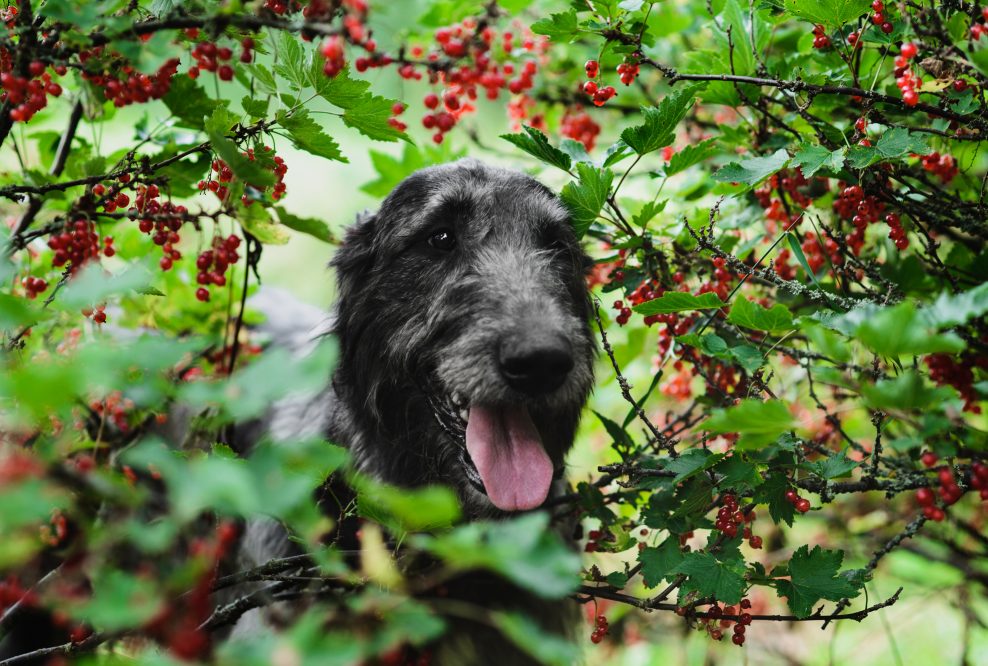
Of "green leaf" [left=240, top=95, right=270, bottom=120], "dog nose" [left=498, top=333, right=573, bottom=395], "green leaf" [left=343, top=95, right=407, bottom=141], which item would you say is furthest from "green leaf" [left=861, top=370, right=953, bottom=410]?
"green leaf" [left=240, top=95, right=270, bottom=120]

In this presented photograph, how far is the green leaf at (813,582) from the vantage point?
2.02 m

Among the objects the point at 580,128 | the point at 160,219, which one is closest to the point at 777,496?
the point at 160,219

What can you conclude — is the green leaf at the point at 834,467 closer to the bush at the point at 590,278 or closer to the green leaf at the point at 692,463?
the bush at the point at 590,278

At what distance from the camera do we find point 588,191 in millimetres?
2441

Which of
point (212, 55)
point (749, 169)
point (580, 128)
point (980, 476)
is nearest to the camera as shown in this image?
point (980, 476)

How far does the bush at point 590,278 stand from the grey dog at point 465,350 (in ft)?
0.81

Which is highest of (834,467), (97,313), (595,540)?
(97,313)

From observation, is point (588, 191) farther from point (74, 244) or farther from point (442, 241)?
point (74, 244)

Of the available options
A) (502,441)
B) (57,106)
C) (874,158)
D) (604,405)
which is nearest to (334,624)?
(502,441)

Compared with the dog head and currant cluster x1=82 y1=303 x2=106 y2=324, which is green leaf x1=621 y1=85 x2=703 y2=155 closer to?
the dog head

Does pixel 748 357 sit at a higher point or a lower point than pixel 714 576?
higher

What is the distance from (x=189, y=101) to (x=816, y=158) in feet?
5.99

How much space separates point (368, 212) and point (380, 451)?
1104mm

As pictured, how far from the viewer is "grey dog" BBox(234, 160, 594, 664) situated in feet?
8.61
